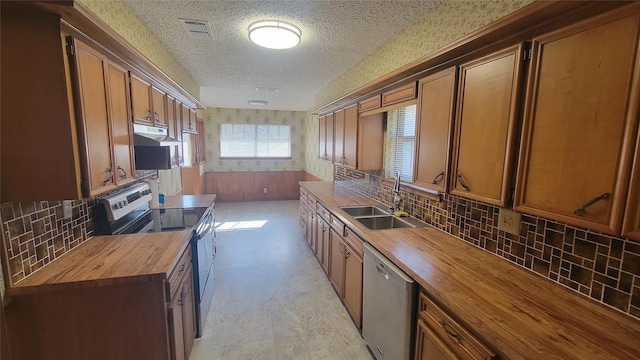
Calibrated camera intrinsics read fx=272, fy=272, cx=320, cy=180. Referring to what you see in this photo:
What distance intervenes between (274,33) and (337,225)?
185 cm

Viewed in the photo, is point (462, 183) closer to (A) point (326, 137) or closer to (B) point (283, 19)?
(B) point (283, 19)

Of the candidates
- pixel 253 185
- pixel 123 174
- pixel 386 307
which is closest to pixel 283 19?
pixel 123 174

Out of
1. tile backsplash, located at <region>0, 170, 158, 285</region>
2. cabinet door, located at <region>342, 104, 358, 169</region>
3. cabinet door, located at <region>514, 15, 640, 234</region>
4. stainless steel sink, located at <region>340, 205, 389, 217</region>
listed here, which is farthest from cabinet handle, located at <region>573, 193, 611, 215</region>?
tile backsplash, located at <region>0, 170, 158, 285</region>

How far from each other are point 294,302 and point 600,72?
278 cm

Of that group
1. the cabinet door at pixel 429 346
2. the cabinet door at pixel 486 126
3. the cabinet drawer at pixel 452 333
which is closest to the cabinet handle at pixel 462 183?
the cabinet door at pixel 486 126

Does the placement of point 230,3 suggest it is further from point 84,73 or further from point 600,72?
point 600,72

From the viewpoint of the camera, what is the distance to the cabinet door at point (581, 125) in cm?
93

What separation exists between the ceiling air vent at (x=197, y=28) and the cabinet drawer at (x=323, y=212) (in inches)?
83.5

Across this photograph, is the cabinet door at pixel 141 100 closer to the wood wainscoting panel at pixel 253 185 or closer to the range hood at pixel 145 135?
the range hood at pixel 145 135

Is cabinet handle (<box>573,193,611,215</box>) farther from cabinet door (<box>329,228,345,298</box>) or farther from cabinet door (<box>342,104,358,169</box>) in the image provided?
cabinet door (<box>342,104,358,169</box>)

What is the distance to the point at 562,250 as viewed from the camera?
1327 millimetres

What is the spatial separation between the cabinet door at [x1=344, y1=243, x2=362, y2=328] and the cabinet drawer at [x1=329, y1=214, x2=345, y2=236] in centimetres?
17

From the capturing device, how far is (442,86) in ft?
5.80

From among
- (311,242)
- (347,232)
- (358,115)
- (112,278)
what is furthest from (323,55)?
(112,278)
